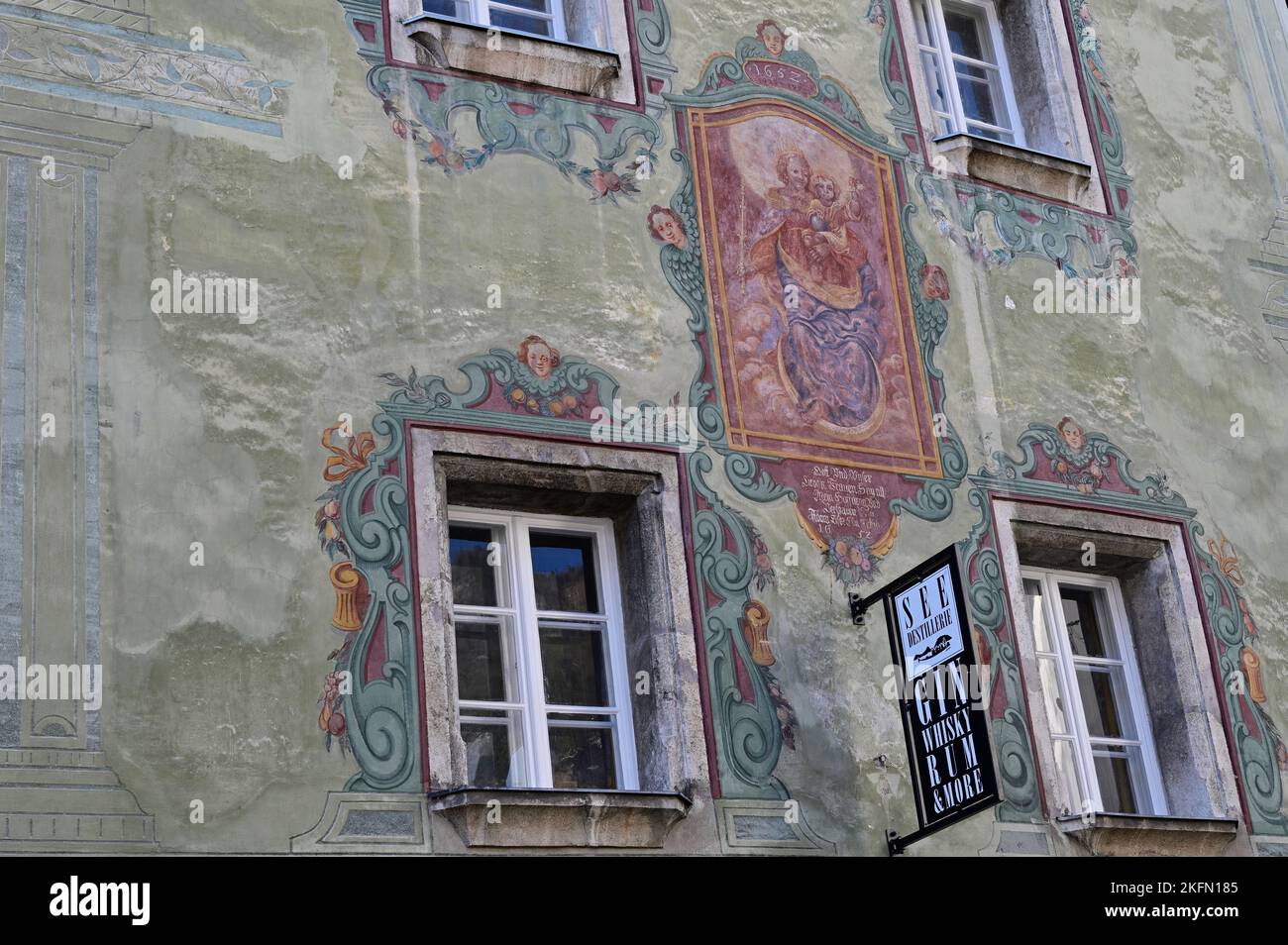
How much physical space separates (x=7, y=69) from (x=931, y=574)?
4.41 m

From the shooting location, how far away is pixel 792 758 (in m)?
9.45

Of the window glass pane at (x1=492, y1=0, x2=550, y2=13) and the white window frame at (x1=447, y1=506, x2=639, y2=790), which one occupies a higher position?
the window glass pane at (x1=492, y1=0, x2=550, y2=13)

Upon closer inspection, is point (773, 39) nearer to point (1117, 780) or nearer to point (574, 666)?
point (574, 666)

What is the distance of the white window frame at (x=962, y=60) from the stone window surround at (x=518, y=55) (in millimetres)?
2012

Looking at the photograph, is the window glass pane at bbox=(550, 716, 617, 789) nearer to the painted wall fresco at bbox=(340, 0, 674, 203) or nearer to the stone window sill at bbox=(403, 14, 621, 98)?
the painted wall fresco at bbox=(340, 0, 674, 203)

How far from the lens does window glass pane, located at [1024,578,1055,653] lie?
35.2 ft

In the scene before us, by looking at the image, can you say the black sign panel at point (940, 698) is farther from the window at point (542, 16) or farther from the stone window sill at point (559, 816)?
the window at point (542, 16)

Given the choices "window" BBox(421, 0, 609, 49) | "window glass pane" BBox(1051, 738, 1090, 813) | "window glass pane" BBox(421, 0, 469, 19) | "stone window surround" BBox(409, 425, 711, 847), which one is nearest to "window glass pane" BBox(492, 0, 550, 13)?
"window" BBox(421, 0, 609, 49)

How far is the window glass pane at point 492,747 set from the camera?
8.98 metres

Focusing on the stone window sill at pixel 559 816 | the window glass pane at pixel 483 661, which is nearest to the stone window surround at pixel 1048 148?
the window glass pane at pixel 483 661

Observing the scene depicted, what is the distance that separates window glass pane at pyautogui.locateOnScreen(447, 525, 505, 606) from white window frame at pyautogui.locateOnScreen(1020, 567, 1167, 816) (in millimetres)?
2765
